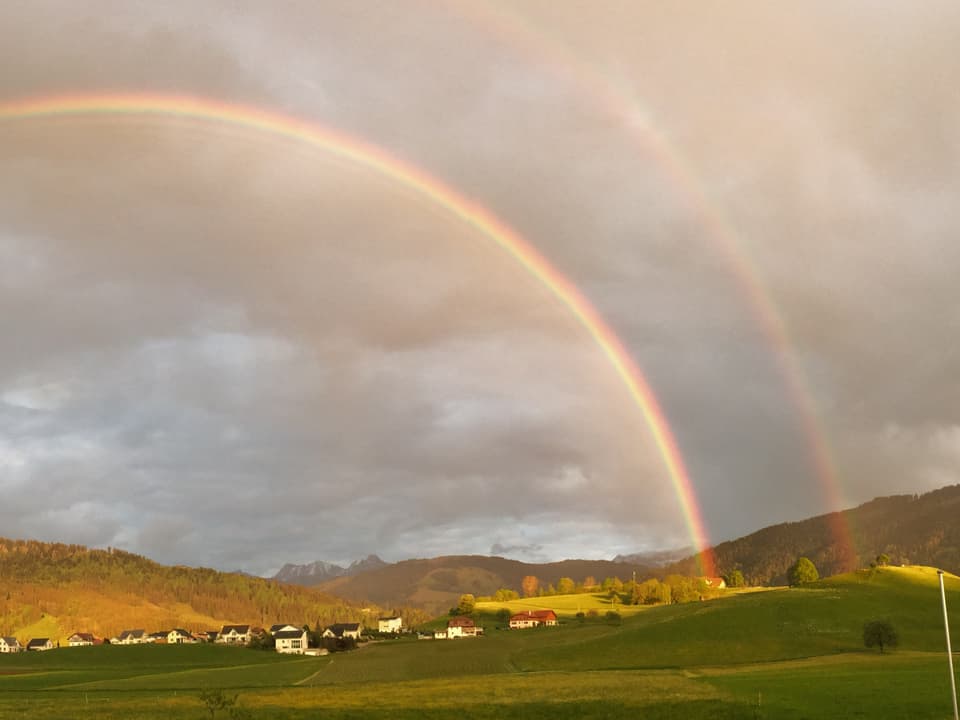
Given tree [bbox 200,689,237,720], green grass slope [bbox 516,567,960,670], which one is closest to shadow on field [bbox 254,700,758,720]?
tree [bbox 200,689,237,720]

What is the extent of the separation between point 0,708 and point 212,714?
989 inches

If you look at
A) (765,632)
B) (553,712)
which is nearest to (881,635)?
Answer: (765,632)

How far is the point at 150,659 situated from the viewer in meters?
172

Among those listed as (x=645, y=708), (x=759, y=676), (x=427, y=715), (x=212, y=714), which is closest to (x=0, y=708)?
(x=212, y=714)

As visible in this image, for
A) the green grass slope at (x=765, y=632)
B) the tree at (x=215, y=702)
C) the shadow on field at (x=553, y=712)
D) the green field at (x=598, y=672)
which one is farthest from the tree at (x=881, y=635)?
the tree at (x=215, y=702)

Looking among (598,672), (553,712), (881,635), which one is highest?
(881,635)

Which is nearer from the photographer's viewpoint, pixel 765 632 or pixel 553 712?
pixel 553 712

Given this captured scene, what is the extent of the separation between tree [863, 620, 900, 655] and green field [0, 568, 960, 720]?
278cm

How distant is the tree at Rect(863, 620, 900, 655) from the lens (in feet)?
381

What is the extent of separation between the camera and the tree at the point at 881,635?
381 ft

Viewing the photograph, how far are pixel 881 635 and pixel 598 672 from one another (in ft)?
131

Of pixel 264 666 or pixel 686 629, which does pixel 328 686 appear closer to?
pixel 264 666

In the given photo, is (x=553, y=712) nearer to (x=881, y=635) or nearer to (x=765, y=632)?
(x=881, y=635)

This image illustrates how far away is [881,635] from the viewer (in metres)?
116
